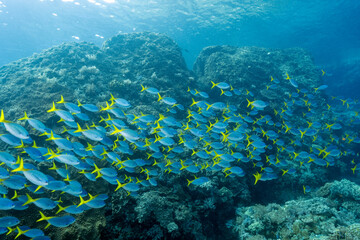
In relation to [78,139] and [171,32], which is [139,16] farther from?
[78,139]

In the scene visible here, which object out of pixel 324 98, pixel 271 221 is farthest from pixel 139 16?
pixel 271 221

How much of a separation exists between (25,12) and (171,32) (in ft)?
90.0

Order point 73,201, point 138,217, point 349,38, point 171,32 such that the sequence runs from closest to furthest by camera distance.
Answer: point 138,217 → point 73,201 → point 349,38 → point 171,32

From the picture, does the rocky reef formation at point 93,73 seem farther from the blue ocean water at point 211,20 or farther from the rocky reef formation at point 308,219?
the blue ocean water at point 211,20

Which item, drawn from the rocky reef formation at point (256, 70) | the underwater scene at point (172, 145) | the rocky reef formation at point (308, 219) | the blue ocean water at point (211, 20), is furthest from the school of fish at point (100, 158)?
the blue ocean water at point (211, 20)

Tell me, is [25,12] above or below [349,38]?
below

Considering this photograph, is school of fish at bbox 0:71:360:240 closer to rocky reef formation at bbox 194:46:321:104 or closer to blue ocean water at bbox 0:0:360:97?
rocky reef formation at bbox 194:46:321:104

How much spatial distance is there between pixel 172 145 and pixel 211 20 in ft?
103

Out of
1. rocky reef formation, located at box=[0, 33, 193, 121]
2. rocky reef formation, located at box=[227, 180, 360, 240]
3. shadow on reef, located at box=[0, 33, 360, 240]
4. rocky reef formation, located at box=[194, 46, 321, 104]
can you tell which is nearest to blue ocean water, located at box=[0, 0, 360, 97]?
rocky reef formation, located at box=[194, 46, 321, 104]

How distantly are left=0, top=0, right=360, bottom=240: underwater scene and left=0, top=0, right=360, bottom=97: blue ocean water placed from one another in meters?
0.77

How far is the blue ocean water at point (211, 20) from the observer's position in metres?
25.7

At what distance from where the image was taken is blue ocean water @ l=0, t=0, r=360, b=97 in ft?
84.3

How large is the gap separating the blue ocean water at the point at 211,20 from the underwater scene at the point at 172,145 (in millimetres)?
769

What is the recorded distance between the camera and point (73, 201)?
454 centimetres
